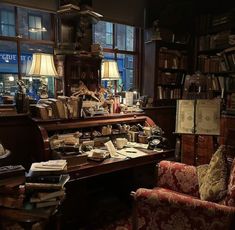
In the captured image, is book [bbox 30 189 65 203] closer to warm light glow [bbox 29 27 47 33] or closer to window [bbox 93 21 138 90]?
warm light glow [bbox 29 27 47 33]

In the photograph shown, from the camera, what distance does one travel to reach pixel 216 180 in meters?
1.78

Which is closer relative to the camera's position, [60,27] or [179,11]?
[60,27]

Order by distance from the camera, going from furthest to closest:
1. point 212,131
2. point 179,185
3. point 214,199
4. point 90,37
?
1. point 90,37
2. point 212,131
3. point 179,185
4. point 214,199

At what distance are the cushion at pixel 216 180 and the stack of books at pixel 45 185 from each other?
0.99 meters

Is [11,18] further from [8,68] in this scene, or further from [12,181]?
[12,181]

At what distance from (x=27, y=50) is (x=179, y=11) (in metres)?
2.42

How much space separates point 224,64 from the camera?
3809 millimetres

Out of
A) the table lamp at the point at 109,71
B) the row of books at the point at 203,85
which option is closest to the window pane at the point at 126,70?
the table lamp at the point at 109,71

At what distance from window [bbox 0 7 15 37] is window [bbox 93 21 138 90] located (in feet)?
3.43

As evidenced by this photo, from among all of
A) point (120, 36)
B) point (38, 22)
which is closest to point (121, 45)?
point (120, 36)

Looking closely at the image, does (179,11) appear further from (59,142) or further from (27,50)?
(59,142)

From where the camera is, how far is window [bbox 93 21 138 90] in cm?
361

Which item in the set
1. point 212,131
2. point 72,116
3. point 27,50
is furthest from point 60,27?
point 212,131

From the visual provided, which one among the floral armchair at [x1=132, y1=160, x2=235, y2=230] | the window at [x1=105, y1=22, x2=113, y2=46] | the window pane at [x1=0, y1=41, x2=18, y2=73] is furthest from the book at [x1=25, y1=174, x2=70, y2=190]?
the window at [x1=105, y1=22, x2=113, y2=46]
